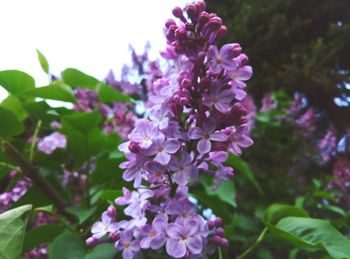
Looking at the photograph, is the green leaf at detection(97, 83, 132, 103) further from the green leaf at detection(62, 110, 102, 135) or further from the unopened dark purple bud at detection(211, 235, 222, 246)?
the unopened dark purple bud at detection(211, 235, 222, 246)

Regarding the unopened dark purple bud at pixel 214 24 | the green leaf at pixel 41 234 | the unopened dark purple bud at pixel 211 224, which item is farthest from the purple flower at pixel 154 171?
the green leaf at pixel 41 234

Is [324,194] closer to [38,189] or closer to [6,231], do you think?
[38,189]

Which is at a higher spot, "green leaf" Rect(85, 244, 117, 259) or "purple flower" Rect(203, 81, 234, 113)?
"purple flower" Rect(203, 81, 234, 113)

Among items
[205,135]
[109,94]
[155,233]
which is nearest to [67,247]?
[155,233]

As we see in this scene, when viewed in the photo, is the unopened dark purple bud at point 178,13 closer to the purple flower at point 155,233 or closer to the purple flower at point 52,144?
the purple flower at point 155,233

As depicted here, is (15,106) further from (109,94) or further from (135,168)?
(135,168)

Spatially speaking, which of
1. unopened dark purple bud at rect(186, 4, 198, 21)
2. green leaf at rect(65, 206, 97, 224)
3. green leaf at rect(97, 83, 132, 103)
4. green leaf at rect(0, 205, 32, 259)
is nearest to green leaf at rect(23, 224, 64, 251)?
green leaf at rect(65, 206, 97, 224)
